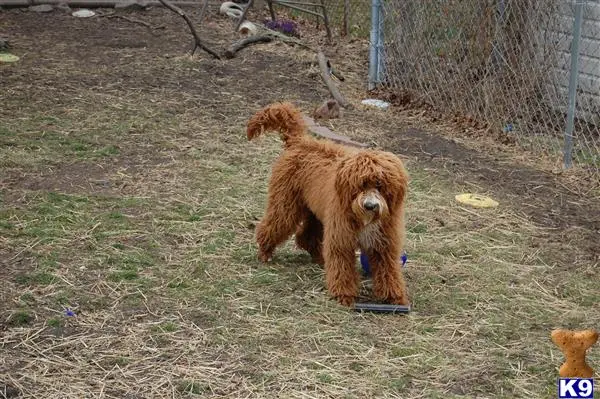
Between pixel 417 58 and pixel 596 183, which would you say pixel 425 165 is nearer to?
pixel 596 183

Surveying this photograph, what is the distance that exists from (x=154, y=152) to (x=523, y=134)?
10.2ft

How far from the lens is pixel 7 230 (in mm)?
5332

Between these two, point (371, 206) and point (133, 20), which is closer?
point (371, 206)

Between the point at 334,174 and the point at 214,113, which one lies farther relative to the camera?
the point at 214,113

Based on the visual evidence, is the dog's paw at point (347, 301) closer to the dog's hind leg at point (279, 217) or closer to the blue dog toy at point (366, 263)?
the blue dog toy at point (366, 263)

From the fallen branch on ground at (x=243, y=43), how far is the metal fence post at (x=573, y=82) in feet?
13.2

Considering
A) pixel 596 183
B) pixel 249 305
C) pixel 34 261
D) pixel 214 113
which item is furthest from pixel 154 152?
pixel 596 183

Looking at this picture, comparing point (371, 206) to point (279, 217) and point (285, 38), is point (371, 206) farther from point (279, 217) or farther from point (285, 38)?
point (285, 38)

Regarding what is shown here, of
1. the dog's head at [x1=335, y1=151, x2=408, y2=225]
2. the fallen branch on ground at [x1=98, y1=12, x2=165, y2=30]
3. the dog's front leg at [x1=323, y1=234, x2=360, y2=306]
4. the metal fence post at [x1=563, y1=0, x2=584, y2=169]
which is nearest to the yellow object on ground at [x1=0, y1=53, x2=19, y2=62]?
the fallen branch on ground at [x1=98, y1=12, x2=165, y2=30]

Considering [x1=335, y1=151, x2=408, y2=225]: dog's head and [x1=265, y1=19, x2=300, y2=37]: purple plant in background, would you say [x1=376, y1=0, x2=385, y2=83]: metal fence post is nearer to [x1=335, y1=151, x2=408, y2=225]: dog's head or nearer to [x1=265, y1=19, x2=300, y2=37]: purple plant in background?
[x1=265, y1=19, x2=300, y2=37]: purple plant in background

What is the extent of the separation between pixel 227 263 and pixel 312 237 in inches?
19.4

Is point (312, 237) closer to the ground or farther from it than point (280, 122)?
closer to the ground

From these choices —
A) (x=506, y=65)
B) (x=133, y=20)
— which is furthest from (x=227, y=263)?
(x=133, y=20)

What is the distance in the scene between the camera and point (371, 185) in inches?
169
